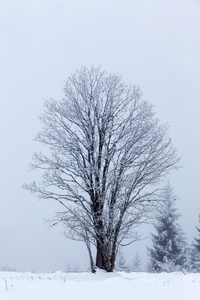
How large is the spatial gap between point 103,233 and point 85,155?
122 inches

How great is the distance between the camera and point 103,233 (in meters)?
13.2

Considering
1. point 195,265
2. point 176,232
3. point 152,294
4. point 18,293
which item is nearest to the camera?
point 18,293

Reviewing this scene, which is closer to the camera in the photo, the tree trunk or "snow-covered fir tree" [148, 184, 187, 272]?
the tree trunk

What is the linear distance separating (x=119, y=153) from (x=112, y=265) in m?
4.33

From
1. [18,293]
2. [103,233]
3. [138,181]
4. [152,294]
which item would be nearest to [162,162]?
[138,181]

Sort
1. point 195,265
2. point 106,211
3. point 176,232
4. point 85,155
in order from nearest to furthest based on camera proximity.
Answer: point 106,211 < point 85,155 < point 176,232 < point 195,265

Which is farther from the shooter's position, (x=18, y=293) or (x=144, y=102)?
(x=144, y=102)

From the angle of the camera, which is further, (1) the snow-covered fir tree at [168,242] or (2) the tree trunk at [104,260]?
(1) the snow-covered fir tree at [168,242]

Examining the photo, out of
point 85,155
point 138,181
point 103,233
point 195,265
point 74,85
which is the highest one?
point 74,85

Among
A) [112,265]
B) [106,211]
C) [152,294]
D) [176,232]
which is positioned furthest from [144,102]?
[176,232]

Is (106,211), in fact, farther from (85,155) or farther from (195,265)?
(195,265)

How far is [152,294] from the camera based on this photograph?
24.8 ft

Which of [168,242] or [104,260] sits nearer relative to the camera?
[104,260]

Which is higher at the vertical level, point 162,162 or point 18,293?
point 162,162
